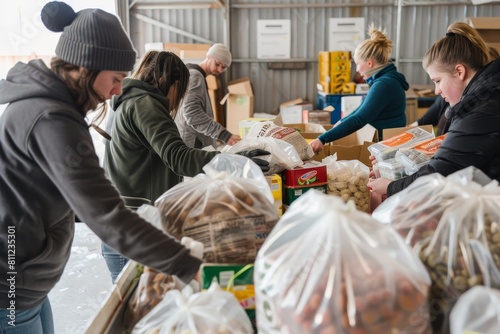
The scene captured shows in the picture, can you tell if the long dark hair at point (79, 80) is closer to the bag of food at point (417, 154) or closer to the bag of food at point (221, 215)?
the bag of food at point (221, 215)

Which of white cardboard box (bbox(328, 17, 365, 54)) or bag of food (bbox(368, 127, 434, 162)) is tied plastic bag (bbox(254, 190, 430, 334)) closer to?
bag of food (bbox(368, 127, 434, 162))

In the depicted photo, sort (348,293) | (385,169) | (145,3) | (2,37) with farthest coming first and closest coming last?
(145,3) → (2,37) → (385,169) → (348,293)

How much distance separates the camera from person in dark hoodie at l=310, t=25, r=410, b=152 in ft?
9.82

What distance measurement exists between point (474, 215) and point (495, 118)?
0.66m

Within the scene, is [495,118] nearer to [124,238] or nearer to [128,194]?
[124,238]

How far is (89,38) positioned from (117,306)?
618 mm

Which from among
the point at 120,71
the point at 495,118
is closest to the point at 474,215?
the point at 495,118

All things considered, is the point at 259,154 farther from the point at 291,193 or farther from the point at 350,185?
the point at 350,185

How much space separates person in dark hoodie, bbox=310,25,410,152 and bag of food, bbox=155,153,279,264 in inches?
70.8

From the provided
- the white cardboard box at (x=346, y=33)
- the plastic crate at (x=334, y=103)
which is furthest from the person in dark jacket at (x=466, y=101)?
the white cardboard box at (x=346, y=33)

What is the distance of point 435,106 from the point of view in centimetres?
342

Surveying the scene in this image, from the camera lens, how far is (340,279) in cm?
78

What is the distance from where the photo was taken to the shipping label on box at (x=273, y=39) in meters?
6.59

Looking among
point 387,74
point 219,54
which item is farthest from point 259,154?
point 219,54
